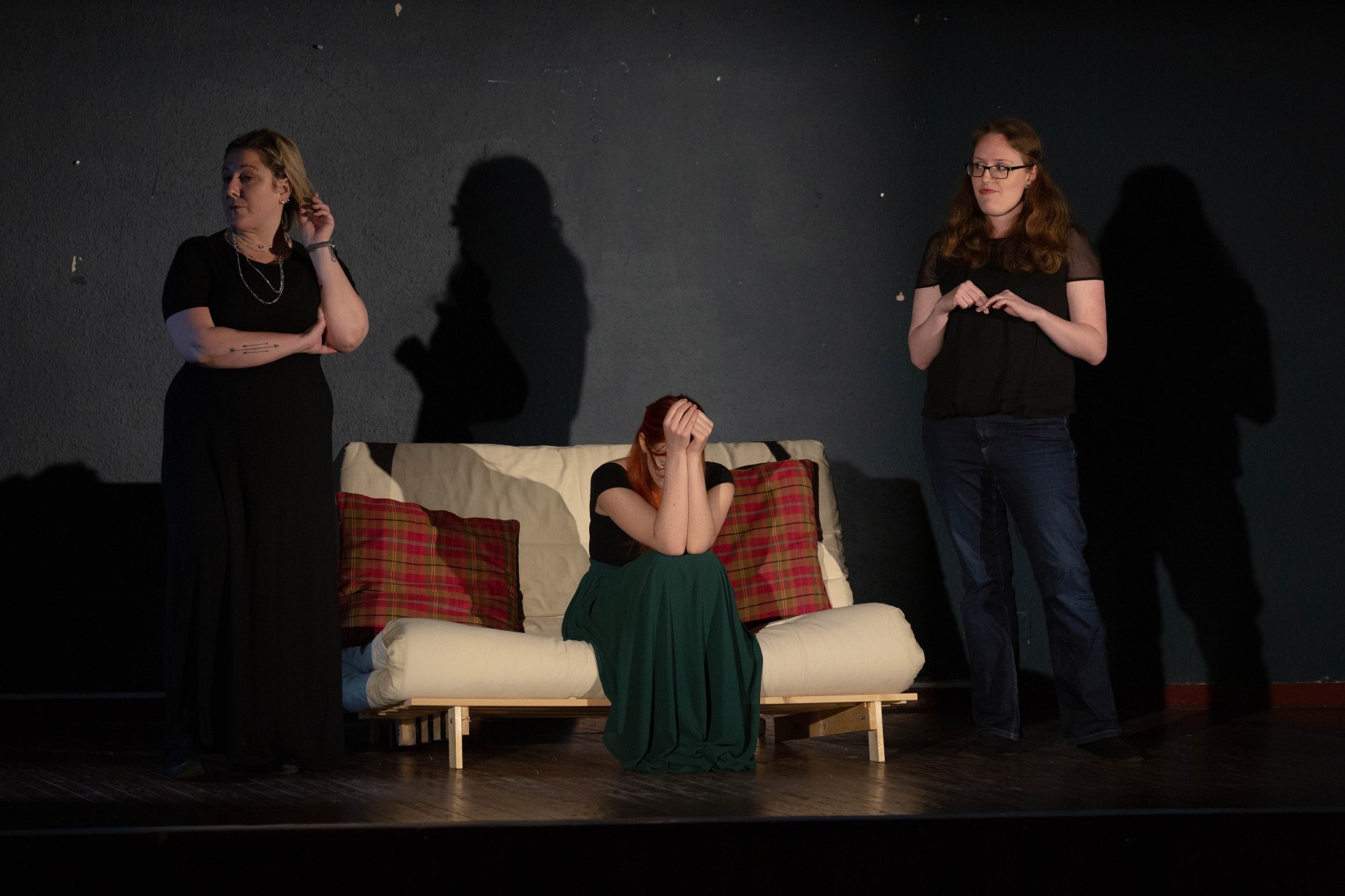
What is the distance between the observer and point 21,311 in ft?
14.0

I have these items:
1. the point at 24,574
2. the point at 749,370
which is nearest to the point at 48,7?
the point at 24,574

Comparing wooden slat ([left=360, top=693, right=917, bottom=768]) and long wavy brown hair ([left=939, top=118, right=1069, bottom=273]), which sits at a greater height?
long wavy brown hair ([left=939, top=118, right=1069, bottom=273])

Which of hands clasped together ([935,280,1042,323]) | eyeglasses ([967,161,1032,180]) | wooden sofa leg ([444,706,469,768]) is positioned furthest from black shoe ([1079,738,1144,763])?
wooden sofa leg ([444,706,469,768])

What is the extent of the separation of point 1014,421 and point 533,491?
1.43 m

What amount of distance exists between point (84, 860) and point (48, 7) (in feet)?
10.5

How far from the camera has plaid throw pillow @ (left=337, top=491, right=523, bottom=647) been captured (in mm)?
3527

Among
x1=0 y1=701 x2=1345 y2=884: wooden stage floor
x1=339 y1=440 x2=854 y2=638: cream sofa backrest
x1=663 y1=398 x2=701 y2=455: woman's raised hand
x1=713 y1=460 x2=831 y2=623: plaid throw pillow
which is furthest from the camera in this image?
x1=339 y1=440 x2=854 y2=638: cream sofa backrest

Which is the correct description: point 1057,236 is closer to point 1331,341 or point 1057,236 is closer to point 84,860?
point 1331,341

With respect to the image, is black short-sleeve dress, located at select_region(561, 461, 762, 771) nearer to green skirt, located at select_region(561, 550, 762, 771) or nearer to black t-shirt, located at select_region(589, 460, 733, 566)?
green skirt, located at select_region(561, 550, 762, 771)

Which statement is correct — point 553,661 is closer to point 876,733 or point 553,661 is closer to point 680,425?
point 680,425

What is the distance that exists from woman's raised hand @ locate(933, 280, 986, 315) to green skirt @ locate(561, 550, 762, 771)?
829 millimetres

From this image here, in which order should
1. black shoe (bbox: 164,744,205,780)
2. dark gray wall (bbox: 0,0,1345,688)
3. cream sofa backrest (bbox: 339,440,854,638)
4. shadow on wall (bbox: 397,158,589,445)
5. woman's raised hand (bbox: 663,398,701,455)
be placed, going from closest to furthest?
black shoe (bbox: 164,744,205,780) < woman's raised hand (bbox: 663,398,701,455) < cream sofa backrest (bbox: 339,440,854,638) < dark gray wall (bbox: 0,0,1345,688) < shadow on wall (bbox: 397,158,589,445)

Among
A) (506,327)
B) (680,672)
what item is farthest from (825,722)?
(506,327)

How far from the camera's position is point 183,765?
9.43ft
